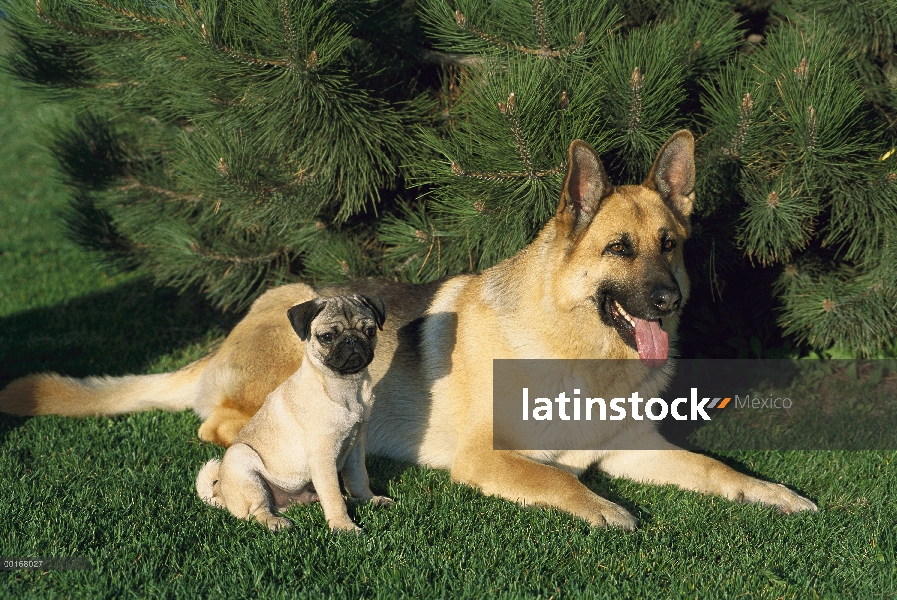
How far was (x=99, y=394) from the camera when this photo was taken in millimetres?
5137

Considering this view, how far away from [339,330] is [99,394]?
2.42 m

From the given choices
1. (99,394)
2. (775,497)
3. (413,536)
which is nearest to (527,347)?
(413,536)

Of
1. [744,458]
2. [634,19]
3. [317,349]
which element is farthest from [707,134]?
[317,349]

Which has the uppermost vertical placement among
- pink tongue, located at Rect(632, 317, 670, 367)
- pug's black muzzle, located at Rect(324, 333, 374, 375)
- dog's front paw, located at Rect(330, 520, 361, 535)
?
pink tongue, located at Rect(632, 317, 670, 367)

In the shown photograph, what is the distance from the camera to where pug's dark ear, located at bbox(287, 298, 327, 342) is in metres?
3.62

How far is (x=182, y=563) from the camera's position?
10.7 feet

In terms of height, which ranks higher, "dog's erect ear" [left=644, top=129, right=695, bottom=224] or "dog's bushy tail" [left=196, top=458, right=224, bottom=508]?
"dog's erect ear" [left=644, top=129, right=695, bottom=224]

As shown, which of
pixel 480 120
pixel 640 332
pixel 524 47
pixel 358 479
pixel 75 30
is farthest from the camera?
pixel 75 30

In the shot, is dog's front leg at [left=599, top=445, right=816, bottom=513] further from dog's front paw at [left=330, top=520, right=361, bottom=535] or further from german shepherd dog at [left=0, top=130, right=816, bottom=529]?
dog's front paw at [left=330, top=520, right=361, bottom=535]

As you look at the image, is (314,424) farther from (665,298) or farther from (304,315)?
(665,298)

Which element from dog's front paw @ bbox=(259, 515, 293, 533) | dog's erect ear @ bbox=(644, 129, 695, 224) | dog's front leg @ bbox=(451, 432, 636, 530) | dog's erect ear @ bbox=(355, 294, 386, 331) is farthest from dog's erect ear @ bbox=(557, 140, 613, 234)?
dog's front paw @ bbox=(259, 515, 293, 533)

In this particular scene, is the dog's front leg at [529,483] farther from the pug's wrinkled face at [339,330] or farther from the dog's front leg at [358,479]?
the pug's wrinkled face at [339,330]

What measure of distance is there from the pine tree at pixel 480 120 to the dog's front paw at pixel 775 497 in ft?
5.47

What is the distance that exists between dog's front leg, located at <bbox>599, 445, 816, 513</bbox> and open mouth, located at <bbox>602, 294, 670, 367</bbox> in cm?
72
